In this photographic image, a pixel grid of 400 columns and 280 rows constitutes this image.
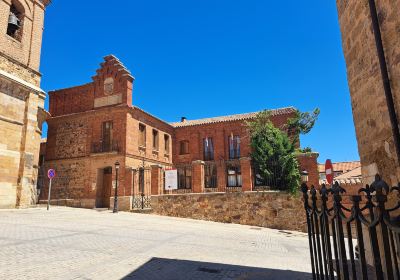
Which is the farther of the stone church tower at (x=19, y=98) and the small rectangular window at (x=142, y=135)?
the small rectangular window at (x=142, y=135)

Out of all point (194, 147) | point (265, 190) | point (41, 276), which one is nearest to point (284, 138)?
point (265, 190)

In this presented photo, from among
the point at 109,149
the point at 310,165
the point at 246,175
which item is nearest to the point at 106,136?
the point at 109,149

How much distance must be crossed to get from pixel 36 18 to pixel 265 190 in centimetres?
1721

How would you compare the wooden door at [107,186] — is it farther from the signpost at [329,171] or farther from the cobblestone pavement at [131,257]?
the signpost at [329,171]

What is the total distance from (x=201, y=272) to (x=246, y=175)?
11.5 m

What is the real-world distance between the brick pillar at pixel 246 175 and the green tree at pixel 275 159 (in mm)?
578

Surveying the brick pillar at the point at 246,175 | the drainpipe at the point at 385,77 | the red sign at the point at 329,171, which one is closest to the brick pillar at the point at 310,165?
the red sign at the point at 329,171

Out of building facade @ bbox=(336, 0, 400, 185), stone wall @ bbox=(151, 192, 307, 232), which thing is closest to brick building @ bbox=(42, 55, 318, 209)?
stone wall @ bbox=(151, 192, 307, 232)

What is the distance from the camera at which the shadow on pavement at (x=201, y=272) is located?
196 inches

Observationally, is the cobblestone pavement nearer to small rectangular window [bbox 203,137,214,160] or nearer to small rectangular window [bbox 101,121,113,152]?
small rectangular window [bbox 101,121,113,152]

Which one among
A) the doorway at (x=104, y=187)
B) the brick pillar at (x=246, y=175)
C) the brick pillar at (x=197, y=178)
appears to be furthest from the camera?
the doorway at (x=104, y=187)

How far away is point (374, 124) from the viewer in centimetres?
379

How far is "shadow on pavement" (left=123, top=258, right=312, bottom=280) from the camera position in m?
4.98

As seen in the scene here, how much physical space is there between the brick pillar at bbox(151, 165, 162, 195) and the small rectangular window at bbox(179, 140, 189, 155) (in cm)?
992
